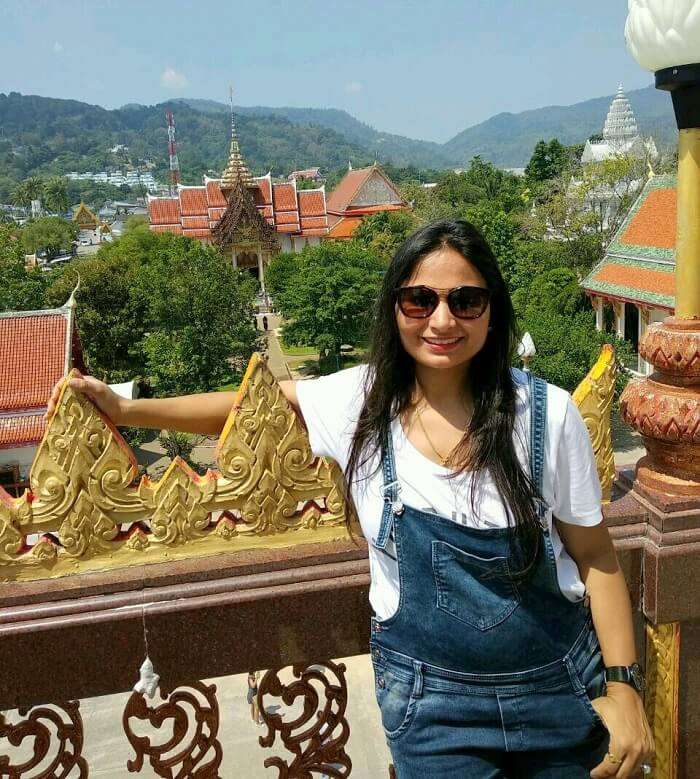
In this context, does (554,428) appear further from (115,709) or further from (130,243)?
(130,243)

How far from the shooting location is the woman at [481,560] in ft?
5.36

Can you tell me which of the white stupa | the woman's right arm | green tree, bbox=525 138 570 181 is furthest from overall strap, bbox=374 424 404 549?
green tree, bbox=525 138 570 181

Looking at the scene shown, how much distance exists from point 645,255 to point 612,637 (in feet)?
64.2

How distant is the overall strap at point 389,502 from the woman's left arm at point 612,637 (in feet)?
1.35

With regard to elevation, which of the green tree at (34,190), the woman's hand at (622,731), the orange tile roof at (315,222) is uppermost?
the green tree at (34,190)

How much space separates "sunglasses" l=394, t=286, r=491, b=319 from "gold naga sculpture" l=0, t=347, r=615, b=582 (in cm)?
63

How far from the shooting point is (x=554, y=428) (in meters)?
1.66

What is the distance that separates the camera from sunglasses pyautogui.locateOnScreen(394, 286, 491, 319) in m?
1.68

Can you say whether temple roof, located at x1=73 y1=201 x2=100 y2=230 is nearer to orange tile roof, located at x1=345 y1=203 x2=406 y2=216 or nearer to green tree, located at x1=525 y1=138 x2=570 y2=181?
orange tile roof, located at x1=345 y1=203 x2=406 y2=216

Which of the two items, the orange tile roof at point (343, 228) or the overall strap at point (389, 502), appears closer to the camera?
the overall strap at point (389, 502)

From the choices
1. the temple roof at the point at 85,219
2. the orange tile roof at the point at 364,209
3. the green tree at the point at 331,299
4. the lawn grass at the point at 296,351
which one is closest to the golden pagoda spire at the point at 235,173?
the orange tile roof at the point at 364,209

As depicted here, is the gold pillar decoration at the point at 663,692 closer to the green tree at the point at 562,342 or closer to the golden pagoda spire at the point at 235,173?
the green tree at the point at 562,342

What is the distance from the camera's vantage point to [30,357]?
13.1m

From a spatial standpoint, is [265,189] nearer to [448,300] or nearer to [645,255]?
[645,255]
